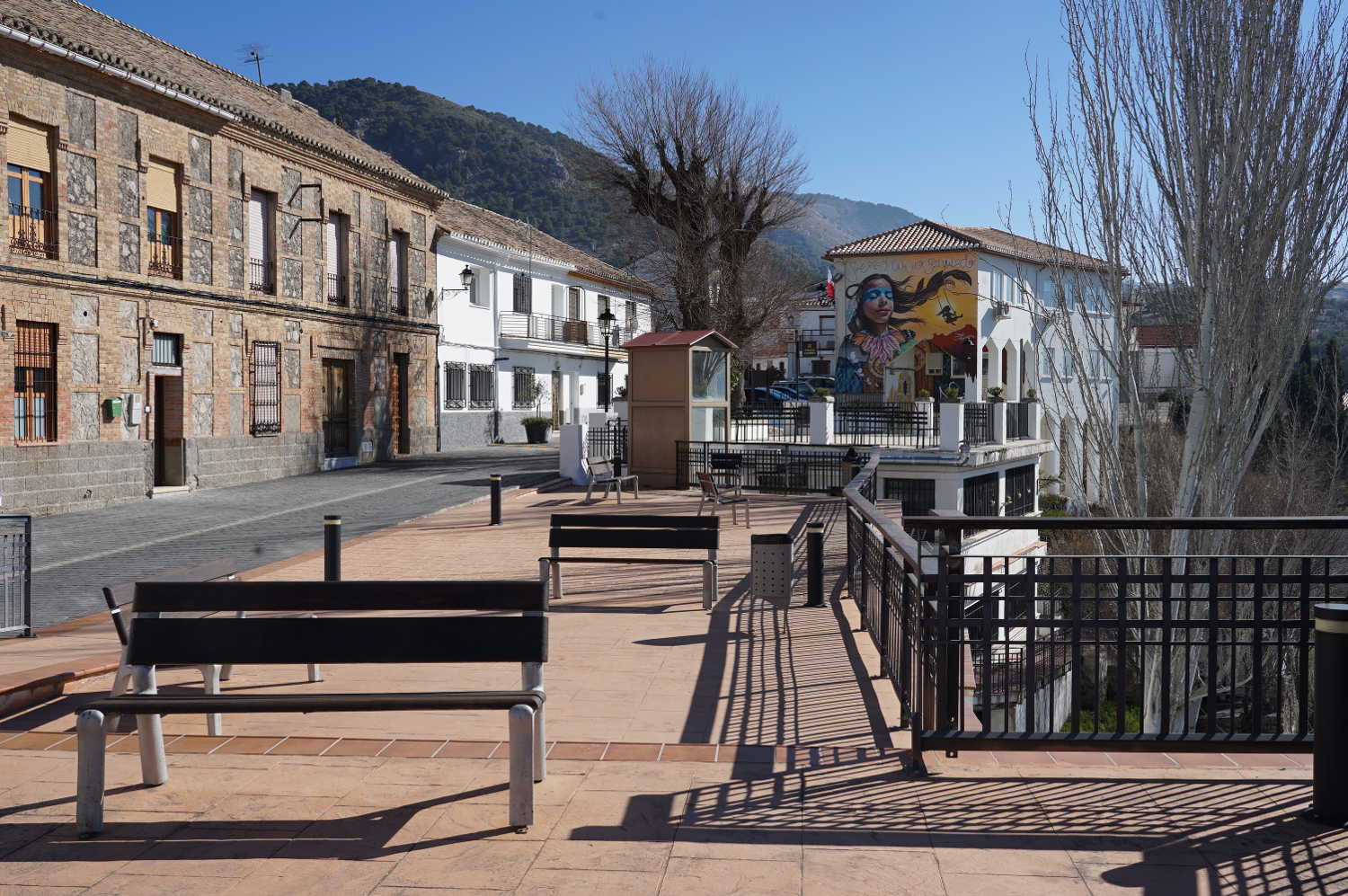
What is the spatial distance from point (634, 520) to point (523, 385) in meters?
28.7

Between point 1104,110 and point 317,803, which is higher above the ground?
point 1104,110

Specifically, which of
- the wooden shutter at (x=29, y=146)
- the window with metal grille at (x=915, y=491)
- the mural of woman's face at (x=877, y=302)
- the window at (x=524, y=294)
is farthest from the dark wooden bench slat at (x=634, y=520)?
the mural of woman's face at (x=877, y=302)

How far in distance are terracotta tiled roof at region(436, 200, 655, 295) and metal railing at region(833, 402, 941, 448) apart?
11026 millimetres

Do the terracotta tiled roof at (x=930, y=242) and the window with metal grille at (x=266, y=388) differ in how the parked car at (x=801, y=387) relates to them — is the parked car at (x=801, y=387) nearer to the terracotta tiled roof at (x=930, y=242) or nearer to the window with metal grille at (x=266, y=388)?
the terracotta tiled roof at (x=930, y=242)

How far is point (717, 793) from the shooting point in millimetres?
4246

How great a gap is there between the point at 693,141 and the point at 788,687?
27.6 meters

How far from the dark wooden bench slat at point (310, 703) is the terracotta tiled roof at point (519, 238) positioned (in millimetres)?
28273

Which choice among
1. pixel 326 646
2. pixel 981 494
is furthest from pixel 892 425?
pixel 326 646

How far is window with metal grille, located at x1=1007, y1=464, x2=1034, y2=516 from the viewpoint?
97.3 ft

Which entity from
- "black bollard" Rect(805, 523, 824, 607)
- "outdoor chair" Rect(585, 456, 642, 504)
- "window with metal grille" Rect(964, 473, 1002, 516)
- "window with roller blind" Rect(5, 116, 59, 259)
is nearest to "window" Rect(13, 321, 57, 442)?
"window with roller blind" Rect(5, 116, 59, 259)

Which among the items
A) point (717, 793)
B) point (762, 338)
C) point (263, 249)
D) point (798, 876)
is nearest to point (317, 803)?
point (717, 793)

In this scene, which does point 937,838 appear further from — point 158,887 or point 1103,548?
point 1103,548

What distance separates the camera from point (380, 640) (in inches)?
168

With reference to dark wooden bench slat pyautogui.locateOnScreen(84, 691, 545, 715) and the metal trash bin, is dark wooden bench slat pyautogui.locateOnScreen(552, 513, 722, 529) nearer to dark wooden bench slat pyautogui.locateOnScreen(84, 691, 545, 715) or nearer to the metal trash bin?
the metal trash bin
